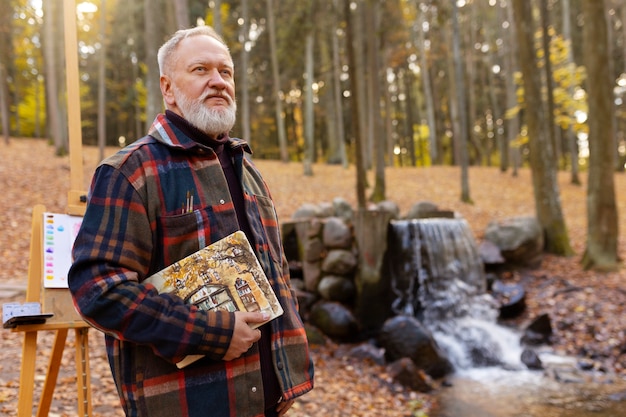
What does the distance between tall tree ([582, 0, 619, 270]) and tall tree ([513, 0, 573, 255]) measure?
1244 millimetres

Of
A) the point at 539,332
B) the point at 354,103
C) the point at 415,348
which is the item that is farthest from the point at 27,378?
the point at 354,103

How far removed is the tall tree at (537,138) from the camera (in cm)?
1006

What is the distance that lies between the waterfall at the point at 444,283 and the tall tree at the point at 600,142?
7.21 feet

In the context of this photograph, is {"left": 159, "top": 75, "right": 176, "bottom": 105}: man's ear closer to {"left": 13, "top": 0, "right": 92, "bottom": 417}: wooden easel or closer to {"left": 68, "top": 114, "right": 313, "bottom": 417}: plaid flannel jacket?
{"left": 68, "top": 114, "right": 313, "bottom": 417}: plaid flannel jacket

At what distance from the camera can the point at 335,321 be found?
22.9 ft

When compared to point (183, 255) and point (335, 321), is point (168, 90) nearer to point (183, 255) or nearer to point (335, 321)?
point (183, 255)

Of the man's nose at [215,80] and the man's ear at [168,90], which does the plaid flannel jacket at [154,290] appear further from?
the man's nose at [215,80]

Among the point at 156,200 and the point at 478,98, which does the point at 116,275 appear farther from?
the point at 478,98

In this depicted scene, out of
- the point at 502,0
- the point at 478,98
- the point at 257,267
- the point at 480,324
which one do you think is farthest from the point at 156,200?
the point at 478,98

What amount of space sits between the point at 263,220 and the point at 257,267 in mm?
A: 348

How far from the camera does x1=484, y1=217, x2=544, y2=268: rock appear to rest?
9406 mm

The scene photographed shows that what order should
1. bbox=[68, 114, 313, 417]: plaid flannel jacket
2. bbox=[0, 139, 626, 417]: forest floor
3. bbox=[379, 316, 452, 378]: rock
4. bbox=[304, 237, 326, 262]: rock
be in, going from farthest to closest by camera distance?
bbox=[304, 237, 326, 262]: rock
bbox=[379, 316, 452, 378]: rock
bbox=[0, 139, 626, 417]: forest floor
bbox=[68, 114, 313, 417]: plaid flannel jacket

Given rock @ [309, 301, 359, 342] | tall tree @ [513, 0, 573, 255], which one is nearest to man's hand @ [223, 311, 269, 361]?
rock @ [309, 301, 359, 342]

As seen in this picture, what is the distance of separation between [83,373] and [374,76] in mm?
12893
